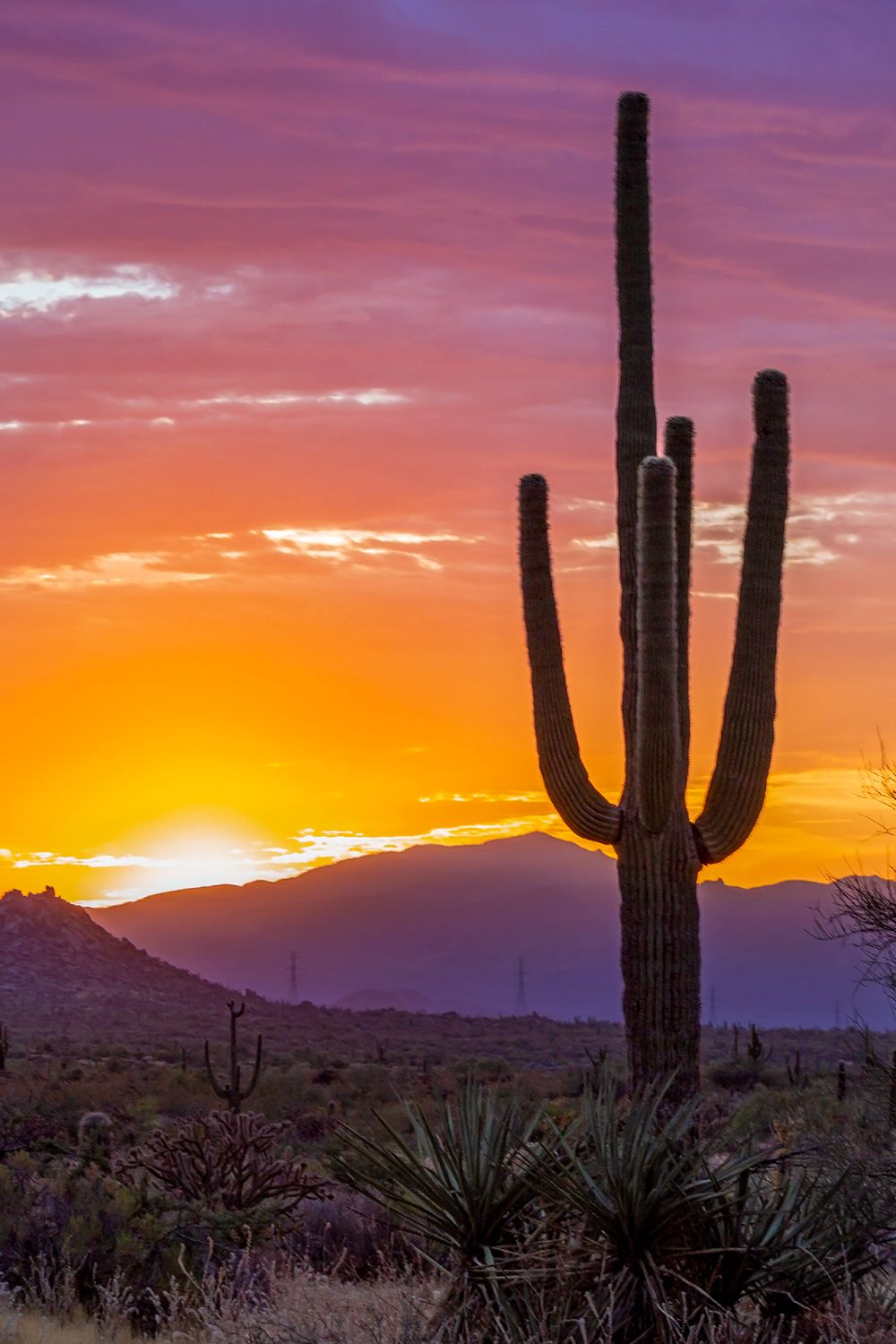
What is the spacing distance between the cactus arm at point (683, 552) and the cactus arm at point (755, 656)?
0.38 m

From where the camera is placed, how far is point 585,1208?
7504mm

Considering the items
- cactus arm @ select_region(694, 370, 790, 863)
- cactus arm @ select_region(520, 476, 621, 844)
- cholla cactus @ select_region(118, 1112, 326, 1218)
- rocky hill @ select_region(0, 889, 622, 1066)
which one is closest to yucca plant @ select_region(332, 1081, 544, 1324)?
cactus arm @ select_region(520, 476, 621, 844)

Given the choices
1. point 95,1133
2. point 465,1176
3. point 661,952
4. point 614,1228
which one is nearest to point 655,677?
point 661,952

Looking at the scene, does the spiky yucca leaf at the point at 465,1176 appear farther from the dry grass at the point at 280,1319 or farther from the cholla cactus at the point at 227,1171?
the cholla cactus at the point at 227,1171

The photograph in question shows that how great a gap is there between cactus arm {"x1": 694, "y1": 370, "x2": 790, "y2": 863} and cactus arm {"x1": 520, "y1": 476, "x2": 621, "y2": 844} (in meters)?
0.98

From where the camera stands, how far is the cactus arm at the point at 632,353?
1441cm

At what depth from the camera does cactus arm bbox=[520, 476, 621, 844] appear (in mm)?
14016

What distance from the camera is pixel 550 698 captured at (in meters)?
14.4

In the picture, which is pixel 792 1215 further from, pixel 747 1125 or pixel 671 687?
pixel 671 687

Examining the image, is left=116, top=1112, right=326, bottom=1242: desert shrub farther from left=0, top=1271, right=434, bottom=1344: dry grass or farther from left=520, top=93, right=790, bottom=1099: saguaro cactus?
left=520, top=93, right=790, bottom=1099: saguaro cactus

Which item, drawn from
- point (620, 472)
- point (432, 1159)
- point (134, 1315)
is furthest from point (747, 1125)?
point (620, 472)

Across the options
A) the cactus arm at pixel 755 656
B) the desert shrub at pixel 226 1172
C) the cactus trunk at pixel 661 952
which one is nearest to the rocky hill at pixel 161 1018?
the desert shrub at pixel 226 1172

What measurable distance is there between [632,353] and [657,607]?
3.45 metres

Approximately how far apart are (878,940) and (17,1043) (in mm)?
40203
